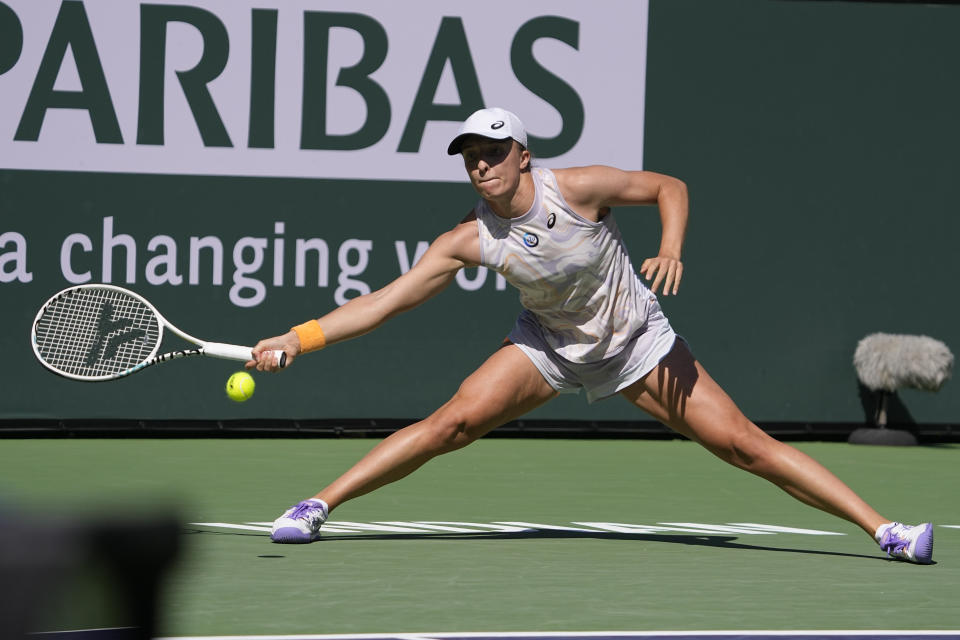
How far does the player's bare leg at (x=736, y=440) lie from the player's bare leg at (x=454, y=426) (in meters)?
0.39

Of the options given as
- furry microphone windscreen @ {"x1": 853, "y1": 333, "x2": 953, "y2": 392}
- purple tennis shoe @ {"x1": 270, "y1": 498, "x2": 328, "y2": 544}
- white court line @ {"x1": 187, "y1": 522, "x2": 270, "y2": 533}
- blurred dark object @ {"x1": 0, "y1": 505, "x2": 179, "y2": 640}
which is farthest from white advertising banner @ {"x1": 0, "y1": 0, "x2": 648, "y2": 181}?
blurred dark object @ {"x1": 0, "y1": 505, "x2": 179, "y2": 640}

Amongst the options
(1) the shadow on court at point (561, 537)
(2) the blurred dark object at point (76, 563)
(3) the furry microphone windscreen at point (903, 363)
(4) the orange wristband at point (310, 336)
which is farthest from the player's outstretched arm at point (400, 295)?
(3) the furry microphone windscreen at point (903, 363)

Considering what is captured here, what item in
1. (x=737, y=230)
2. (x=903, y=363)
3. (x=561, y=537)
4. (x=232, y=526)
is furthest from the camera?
(x=737, y=230)

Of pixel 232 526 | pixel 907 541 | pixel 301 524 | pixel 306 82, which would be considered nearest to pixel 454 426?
pixel 301 524

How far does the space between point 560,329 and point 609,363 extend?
0.19m

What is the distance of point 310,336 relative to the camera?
470 cm

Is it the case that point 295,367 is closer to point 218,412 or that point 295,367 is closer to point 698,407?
point 218,412

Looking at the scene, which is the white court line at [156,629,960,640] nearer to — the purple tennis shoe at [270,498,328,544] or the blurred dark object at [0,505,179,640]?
the purple tennis shoe at [270,498,328,544]

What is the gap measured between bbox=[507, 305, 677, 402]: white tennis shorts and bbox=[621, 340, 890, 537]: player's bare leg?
48 mm

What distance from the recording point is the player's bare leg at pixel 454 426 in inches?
195

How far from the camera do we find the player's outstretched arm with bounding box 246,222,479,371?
4.75 meters

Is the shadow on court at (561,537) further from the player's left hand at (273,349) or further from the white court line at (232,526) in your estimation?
the player's left hand at (273,349)

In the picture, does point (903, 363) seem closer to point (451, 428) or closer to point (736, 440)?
point (736, 440)

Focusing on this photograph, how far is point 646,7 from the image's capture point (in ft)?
29.3
